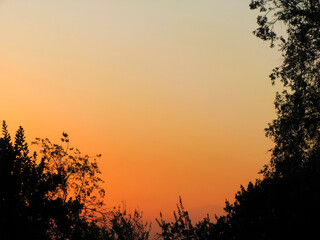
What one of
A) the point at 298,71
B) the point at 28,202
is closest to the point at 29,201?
the point at 28,202

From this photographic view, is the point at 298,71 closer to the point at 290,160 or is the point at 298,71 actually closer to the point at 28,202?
the point at 290,160

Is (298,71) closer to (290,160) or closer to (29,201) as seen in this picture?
(290,160)

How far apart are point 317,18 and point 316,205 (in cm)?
1775

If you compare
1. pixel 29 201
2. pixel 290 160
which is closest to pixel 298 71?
A: pixel 290 160

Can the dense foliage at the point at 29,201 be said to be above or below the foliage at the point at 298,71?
below

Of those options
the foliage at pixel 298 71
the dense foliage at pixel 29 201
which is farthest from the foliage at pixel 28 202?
the foliage at pixel 298 71

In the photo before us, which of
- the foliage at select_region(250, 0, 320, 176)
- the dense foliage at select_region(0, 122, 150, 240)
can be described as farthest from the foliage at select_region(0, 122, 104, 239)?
the foliage at select_region(250, 0, 320, 176)

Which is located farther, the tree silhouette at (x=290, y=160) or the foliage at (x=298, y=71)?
the foliage at (x=298, y=71)

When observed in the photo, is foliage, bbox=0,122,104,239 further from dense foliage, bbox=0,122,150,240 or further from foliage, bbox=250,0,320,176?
foliage, bbox=250,0,320,176

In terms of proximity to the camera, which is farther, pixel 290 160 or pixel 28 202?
pixel 290 160

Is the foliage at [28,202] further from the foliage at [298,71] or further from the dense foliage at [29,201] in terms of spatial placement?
the foliage at [298,71]

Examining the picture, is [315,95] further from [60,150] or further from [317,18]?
[60,150]

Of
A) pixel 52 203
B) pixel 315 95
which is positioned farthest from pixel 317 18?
pixel 52 203

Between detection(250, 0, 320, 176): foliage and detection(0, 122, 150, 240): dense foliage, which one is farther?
detection(250, 0, 320, 176): foliage
